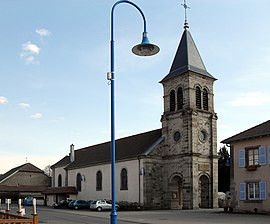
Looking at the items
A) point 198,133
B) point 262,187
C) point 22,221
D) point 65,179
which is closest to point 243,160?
point 262,187

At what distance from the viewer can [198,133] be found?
47531 millimetres

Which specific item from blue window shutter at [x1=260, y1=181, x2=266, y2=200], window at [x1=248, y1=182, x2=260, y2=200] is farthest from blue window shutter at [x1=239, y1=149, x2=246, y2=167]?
blue window shutter at [x1=260, y1=181, x2=266, y2=200]

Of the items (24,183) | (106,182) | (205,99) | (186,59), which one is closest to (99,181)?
(106,182)

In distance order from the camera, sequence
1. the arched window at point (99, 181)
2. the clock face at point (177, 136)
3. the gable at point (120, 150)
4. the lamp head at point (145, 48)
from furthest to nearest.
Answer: the arched window at point (99, 181)
the gable at point (120, 150)
the clock face at point (177, 136)
the lamp head at point (145, 48)

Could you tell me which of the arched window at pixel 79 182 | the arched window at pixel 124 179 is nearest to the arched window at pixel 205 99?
the arched window at pixel 124 179

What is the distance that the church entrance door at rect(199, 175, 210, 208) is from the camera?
47.1 metres

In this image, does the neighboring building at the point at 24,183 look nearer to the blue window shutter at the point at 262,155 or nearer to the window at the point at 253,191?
the window at the point at 253,191

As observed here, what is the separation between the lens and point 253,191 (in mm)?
35656

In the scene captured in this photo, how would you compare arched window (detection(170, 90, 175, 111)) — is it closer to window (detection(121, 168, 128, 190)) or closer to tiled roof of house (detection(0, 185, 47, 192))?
window (detection(121, 168, 128, 190))

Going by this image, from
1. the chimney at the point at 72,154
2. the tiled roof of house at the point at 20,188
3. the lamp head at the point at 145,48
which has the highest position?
the lamp head at the point at 145,48

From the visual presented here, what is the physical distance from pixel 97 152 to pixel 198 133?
735 inches

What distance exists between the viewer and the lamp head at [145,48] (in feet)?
41.2

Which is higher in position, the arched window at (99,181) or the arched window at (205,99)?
the arched window at (205,99)

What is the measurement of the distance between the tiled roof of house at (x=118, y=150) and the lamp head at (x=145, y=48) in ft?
117
